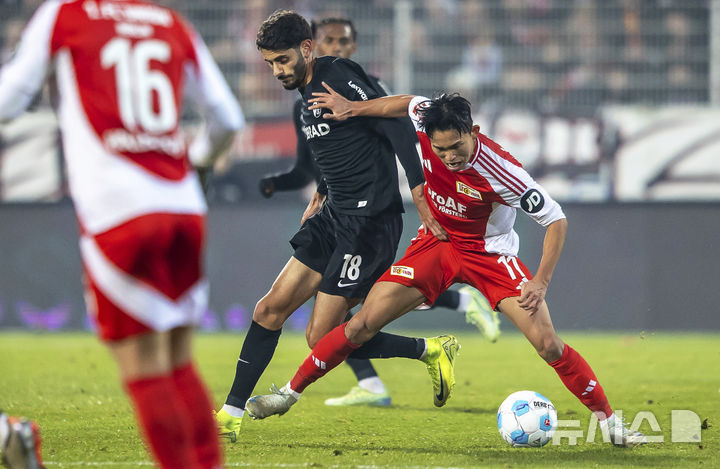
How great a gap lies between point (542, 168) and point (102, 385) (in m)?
6.79

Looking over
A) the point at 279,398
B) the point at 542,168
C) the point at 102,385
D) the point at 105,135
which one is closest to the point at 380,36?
the point at 542,168

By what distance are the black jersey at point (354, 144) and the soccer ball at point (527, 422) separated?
1.40 m

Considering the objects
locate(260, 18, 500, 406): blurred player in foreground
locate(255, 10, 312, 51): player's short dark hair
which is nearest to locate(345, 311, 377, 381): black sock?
locate(260, 18, 500, 406): blurred player in foreground

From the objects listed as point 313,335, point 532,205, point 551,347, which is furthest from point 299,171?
point 551,347

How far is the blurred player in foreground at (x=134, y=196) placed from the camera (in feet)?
9.59

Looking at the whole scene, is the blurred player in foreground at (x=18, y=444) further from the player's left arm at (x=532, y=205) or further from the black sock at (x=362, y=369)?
the black sock at (x=362, y=369)

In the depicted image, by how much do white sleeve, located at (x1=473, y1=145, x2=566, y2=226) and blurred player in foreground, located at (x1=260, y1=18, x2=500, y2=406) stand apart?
1.18m

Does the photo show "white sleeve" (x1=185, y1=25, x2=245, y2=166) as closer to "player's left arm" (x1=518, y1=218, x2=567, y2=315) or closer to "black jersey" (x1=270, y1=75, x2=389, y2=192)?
"player's left arm" (x1=518, y1=218, x2=567, y2=315)

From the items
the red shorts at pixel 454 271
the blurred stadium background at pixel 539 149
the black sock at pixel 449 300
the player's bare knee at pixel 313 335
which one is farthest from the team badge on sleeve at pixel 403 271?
the blurred stadium background at pixel 539 149

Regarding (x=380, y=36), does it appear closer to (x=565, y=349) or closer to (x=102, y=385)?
(x=102, y=385)

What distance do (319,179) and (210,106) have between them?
3587mm

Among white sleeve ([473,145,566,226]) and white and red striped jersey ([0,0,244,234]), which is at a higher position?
white and red striped jersey ([0,0,244,234])

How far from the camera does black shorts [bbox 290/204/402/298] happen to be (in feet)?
18.6
